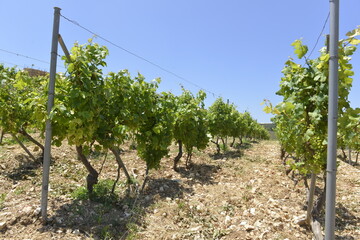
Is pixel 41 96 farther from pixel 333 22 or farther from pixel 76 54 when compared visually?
pixel 333 22

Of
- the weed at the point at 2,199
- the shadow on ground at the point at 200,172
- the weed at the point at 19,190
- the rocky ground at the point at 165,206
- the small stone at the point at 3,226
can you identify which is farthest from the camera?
the shadow on ground at the point at 200,172


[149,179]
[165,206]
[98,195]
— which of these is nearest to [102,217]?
[98,195]

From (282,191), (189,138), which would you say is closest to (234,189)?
(282,191)

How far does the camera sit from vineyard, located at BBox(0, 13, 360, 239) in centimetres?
346

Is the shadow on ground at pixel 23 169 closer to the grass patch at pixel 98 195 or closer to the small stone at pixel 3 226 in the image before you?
the grass patch at pixel 98 195

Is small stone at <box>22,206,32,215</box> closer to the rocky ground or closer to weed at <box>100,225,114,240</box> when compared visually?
the rocky ground

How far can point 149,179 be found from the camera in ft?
23.7

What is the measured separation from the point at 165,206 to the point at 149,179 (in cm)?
204

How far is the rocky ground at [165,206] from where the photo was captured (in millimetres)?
4000

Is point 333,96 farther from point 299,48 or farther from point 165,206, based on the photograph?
point 165,206

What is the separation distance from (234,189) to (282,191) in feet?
4.29

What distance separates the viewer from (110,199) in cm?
523

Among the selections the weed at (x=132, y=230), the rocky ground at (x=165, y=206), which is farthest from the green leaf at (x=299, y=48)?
the weed at (x=132, y=230)

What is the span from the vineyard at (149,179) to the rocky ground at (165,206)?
24mm
